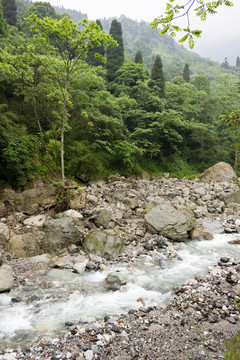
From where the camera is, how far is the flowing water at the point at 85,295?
4668 millimetres

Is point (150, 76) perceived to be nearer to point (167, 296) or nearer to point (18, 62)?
point (18, 62)

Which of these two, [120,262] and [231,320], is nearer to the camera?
[231,320]

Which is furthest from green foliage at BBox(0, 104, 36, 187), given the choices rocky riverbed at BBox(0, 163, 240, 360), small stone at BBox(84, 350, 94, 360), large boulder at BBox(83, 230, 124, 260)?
small stone at BBox(84, 350, 94, 360)

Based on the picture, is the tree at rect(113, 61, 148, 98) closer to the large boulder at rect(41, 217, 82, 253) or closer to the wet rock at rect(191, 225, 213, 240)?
the wet rock at rect(191, 225, 213, 240)

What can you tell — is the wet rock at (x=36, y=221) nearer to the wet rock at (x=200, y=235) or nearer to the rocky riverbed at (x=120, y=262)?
the rocky riverbed at (x=120, y=262)

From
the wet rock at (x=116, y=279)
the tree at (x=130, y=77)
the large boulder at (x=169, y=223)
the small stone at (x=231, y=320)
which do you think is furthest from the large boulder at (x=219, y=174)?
the small stone at (x=231, y=320)

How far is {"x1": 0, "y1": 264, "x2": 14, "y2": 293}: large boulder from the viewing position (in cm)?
578

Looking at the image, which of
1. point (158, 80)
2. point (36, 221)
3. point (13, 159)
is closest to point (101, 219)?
point (36, 221)

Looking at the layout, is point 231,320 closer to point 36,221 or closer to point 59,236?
point 59,236

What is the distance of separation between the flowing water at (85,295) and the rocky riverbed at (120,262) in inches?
2.7

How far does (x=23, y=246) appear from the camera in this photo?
24.9ft

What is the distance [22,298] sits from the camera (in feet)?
18.1

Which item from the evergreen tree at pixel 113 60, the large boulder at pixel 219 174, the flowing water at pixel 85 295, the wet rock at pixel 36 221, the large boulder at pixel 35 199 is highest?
the evergreen tree at pixel 113 60

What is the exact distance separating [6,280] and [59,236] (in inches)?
99.9
